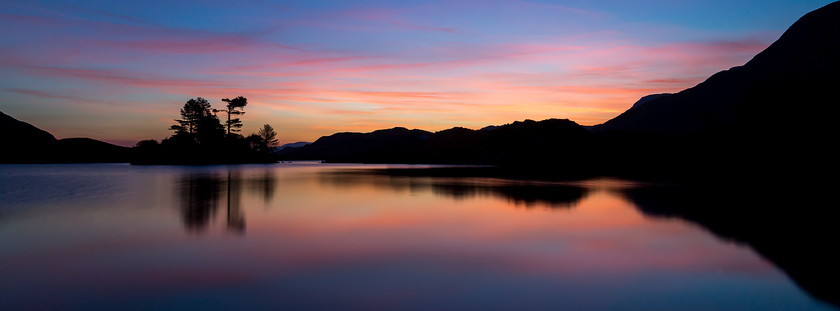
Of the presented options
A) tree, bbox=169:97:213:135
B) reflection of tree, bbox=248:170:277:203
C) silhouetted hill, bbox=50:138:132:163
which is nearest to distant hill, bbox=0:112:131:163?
silhouetted hill, bbox=50:138:132:163

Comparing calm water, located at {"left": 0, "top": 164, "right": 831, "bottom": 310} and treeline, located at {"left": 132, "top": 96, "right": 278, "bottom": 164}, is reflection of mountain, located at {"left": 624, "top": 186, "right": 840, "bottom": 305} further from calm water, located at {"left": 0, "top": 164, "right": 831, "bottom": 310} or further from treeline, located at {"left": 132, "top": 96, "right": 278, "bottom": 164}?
treeline, located at {"left": 132, "top": 96, "right": 278, "bottom": 164}

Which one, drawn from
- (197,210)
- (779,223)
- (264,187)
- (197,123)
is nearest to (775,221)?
(779,223)

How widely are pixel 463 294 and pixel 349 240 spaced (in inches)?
256

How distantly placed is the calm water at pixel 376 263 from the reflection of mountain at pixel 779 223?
2.00 ft

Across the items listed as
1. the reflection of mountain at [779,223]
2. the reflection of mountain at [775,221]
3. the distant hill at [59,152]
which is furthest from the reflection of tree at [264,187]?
the distant hill at [59,152]

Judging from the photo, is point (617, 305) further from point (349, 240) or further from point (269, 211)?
point (269, 211)

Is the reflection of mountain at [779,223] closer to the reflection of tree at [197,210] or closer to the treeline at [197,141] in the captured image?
the reflection of tree at [197,210]

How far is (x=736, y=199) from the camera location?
Result: 26734mm

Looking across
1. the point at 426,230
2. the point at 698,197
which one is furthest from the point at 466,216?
the point at 698,197

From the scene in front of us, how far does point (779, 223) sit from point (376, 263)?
16.8 m

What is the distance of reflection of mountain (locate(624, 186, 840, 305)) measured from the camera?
10.1 metres

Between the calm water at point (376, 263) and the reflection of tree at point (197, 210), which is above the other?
the reflection of tree at point (197, 210)

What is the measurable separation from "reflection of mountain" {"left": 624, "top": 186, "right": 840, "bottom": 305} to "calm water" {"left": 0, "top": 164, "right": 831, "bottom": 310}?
609mm

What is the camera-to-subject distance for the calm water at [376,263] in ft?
25.8
